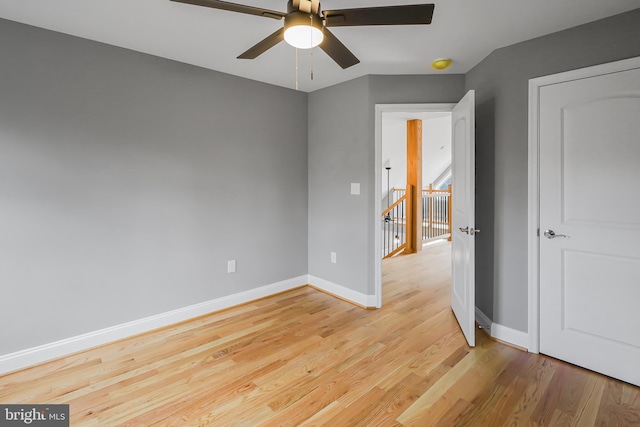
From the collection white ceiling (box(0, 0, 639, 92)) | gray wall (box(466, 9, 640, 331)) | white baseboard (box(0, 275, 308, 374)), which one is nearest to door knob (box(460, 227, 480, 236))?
gray wall (box(466, 9, 640, 331))

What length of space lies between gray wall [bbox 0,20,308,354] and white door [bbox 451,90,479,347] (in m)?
1.92

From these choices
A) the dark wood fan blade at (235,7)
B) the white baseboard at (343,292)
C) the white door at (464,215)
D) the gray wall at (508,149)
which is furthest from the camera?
the white baseboard at (343,292)

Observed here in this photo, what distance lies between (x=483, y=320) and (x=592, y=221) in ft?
4.01

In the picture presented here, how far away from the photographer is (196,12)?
205cm

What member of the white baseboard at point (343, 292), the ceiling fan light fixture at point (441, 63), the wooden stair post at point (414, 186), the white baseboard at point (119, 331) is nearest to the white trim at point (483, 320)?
the white baseboard at point (343, 292)

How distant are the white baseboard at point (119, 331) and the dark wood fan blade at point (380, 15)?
2705 millimetres

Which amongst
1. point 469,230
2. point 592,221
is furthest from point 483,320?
point 592,221

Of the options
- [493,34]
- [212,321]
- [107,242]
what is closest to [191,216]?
[107,242]

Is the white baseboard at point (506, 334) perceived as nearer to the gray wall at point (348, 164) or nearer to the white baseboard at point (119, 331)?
the gray wall at point (348, 164)

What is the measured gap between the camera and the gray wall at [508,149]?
2.22 meters

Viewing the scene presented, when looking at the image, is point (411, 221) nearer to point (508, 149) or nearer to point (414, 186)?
point (414, 186)

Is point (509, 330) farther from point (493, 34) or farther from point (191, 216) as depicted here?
point (191, 216)

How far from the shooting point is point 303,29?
154 cm

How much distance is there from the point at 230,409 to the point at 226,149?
7.58 ft
